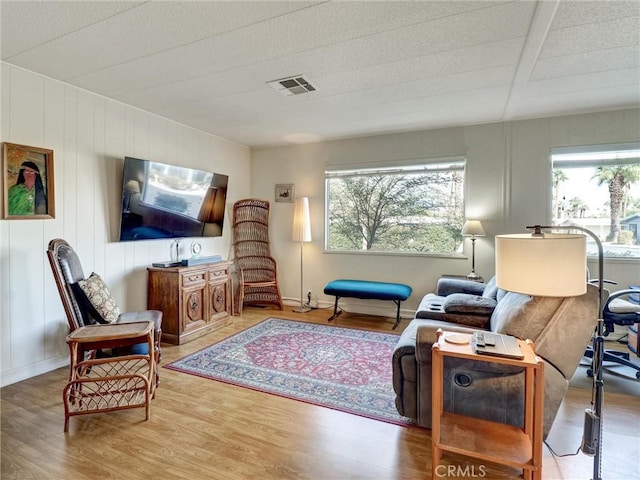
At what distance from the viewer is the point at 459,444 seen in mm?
1571

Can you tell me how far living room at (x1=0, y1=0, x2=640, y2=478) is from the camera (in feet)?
8.06

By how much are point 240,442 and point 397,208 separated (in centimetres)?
348

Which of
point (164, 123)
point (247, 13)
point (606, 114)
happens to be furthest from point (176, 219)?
point (606, 114)


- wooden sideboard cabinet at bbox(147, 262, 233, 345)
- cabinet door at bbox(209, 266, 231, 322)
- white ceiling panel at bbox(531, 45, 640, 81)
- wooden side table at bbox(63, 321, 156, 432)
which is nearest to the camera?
wooden side table at bbox(63, 321, 156, 432)

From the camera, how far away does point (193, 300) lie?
11.7 feet

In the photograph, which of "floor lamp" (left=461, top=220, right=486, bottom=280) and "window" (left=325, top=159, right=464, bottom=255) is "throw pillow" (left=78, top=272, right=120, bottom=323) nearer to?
"window" (left=325, top=159, right=464, bottom=255)

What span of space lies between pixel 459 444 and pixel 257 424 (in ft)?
3.84

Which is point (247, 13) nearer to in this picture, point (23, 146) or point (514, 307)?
point (23, 146)

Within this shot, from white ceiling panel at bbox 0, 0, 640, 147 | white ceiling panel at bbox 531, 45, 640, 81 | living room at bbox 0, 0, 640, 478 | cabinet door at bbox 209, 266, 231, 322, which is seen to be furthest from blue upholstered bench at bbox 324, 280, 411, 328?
white ceiling panel at bbox 531, 45, 640, 81

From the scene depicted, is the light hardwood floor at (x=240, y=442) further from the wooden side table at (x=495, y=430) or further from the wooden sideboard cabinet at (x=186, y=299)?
the wooden sideboard cabinet at (x=186, y=299)

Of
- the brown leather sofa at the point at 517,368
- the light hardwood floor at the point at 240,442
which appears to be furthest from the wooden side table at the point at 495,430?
the light hardwood floor at the point at 240,442

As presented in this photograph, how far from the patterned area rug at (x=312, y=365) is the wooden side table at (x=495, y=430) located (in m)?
0.45

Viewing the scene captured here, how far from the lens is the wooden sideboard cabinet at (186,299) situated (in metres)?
3.40

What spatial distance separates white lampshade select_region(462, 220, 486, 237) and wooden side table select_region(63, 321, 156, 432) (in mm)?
3352
